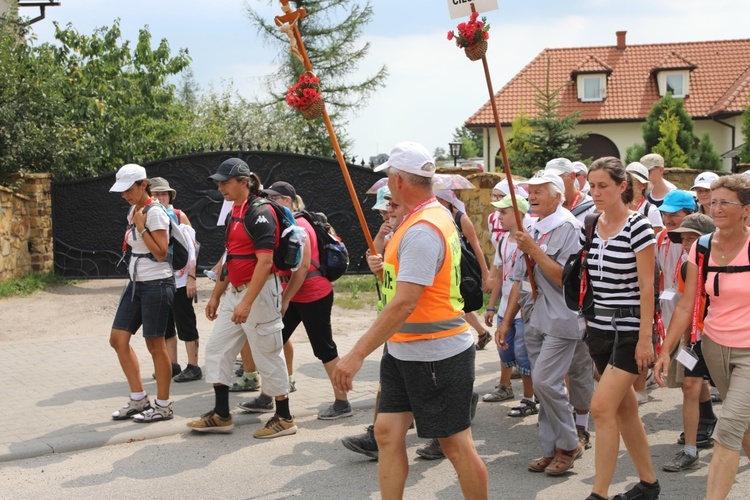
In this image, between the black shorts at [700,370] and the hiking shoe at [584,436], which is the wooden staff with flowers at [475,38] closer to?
the black shorts at [700,370]

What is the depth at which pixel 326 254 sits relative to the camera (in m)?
7.12

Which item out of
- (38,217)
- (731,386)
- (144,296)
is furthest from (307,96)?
(38,217)

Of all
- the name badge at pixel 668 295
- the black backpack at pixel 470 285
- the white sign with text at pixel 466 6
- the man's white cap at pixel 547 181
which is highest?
the white sign with text at pixel 466 6

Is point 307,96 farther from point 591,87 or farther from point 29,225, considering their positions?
point 591,87

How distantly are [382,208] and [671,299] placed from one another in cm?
232

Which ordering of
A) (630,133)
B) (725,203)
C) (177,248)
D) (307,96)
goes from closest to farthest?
(725,203), (307,96), (177,248), (630,133)

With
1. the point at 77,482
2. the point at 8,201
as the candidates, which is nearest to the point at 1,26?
the point at 8,201

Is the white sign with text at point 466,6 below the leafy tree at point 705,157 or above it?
below

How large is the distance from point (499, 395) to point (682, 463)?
2.13 m

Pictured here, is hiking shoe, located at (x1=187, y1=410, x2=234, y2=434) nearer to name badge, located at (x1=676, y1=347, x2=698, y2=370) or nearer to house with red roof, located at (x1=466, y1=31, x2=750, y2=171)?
name badge, located at (x1=676, y1=347, x2=698, y2=370)

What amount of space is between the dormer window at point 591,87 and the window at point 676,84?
3.36 m

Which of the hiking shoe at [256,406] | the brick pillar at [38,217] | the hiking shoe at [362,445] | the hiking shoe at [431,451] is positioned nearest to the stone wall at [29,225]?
the brick pillar at [38,217]

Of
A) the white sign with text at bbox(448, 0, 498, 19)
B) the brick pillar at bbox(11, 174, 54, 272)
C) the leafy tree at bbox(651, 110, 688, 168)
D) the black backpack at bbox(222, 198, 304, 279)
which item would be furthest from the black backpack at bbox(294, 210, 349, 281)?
the leafy tree at bbox(651, 110, 688, 168)

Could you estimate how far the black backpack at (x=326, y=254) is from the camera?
7.08 meters
